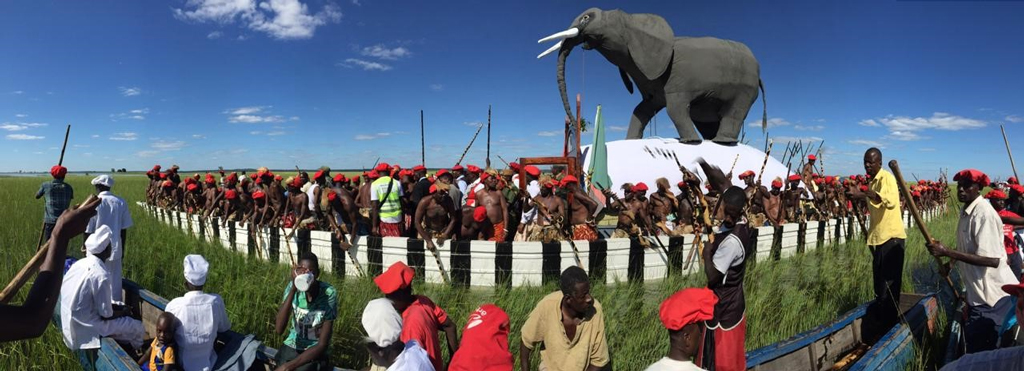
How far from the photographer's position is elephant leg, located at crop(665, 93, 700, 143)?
13.8m

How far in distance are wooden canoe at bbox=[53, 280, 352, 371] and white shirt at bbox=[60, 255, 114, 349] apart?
0.13 metres

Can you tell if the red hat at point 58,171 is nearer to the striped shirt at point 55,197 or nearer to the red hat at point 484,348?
the striped shirt at point 55,197

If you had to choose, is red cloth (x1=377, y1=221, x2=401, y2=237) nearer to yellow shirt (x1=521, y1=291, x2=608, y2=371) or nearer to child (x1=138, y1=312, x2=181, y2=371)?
child (x1=138, y1=312, x2=181, y2=371)

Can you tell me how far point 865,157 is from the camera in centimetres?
412

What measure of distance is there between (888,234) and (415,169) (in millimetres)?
6934

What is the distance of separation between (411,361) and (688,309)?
123 cm

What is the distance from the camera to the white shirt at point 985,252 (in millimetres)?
3242

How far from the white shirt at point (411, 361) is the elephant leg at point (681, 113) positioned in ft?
42.8

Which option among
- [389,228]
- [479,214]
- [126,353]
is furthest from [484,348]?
[389,228]

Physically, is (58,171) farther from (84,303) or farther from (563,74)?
(563,74)

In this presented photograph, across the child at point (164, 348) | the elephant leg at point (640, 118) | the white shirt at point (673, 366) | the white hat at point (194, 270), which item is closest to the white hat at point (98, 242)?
the white hat at point (194, 270)

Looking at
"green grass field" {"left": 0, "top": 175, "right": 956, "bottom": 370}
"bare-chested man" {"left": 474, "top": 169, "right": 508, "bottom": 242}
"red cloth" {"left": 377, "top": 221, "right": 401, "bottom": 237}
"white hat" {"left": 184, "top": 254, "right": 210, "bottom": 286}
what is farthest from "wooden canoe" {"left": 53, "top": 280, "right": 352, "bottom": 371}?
"bare-chested man" {"left": 474, "top": 169, "right": 508, "bottom": 242}

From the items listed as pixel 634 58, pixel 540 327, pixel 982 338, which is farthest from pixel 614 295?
pixel 634 58

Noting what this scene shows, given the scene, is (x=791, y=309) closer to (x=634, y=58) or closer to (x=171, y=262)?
(x=171, y=262)
